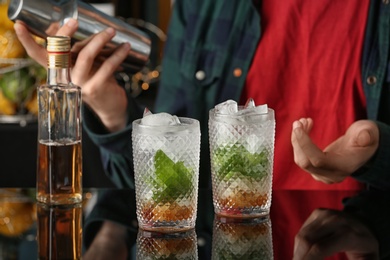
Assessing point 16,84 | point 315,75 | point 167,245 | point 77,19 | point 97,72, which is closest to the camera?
point 167,245

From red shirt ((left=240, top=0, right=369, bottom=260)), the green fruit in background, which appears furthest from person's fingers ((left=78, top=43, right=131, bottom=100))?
the green fruit in background

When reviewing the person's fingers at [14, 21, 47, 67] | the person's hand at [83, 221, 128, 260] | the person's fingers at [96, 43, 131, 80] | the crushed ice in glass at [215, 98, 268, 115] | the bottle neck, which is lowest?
the person's hand at [83, 221, 128, 260]

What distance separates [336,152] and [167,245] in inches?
17.7

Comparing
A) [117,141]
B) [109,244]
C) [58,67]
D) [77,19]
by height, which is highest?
[77,19]

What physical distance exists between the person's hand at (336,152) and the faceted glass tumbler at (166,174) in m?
0.23

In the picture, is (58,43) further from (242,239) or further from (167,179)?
(242,239)

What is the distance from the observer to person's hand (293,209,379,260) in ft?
3.37

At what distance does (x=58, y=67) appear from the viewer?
119 cm

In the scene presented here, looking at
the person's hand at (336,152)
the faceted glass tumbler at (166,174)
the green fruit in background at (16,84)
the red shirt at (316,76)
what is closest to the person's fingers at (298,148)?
the person's hand at (336,152)

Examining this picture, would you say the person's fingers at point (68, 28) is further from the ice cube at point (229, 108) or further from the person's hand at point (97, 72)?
the ice cube at point (229, 108)

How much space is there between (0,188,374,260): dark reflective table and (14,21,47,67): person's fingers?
1.13 feet

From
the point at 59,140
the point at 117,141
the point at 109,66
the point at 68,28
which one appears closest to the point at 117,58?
the point at 109,66

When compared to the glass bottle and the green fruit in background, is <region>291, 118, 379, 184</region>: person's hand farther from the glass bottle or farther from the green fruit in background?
the green fruit in background

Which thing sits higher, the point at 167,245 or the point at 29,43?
the point at 29,43
